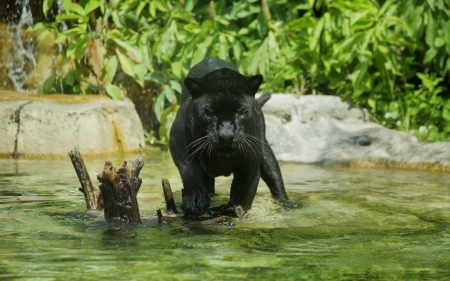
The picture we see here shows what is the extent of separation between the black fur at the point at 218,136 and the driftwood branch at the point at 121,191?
1.56 feet

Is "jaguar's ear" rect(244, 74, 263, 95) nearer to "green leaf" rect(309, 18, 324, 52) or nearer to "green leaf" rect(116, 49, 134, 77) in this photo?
"green leaf" rect(309, 18, 324, 52)

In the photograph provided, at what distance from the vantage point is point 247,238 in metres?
4.42

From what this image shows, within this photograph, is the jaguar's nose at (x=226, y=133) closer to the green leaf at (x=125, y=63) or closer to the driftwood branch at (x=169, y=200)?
the driftwood branch at (x=169, y=200)

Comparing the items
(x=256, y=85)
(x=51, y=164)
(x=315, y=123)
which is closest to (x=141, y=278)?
(x=256, y=85)

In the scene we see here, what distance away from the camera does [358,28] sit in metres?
9.45

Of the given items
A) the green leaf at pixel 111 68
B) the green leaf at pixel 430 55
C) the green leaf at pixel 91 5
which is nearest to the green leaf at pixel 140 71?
the green leaf at pixel 111 68

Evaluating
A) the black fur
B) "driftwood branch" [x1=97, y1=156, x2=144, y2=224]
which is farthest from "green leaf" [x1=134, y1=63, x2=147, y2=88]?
"driftwood branch" [x1=97, y1=156, x2=144, y2=224]

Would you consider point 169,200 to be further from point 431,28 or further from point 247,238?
point 431,28

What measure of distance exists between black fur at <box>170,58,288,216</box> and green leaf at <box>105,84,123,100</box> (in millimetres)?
4689

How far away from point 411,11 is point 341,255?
6.33m

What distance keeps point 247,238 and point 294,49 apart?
6152mm

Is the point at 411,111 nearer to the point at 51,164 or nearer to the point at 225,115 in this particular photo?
the point at 51,164

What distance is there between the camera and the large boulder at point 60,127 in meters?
8.80

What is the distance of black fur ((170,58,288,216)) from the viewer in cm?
489
